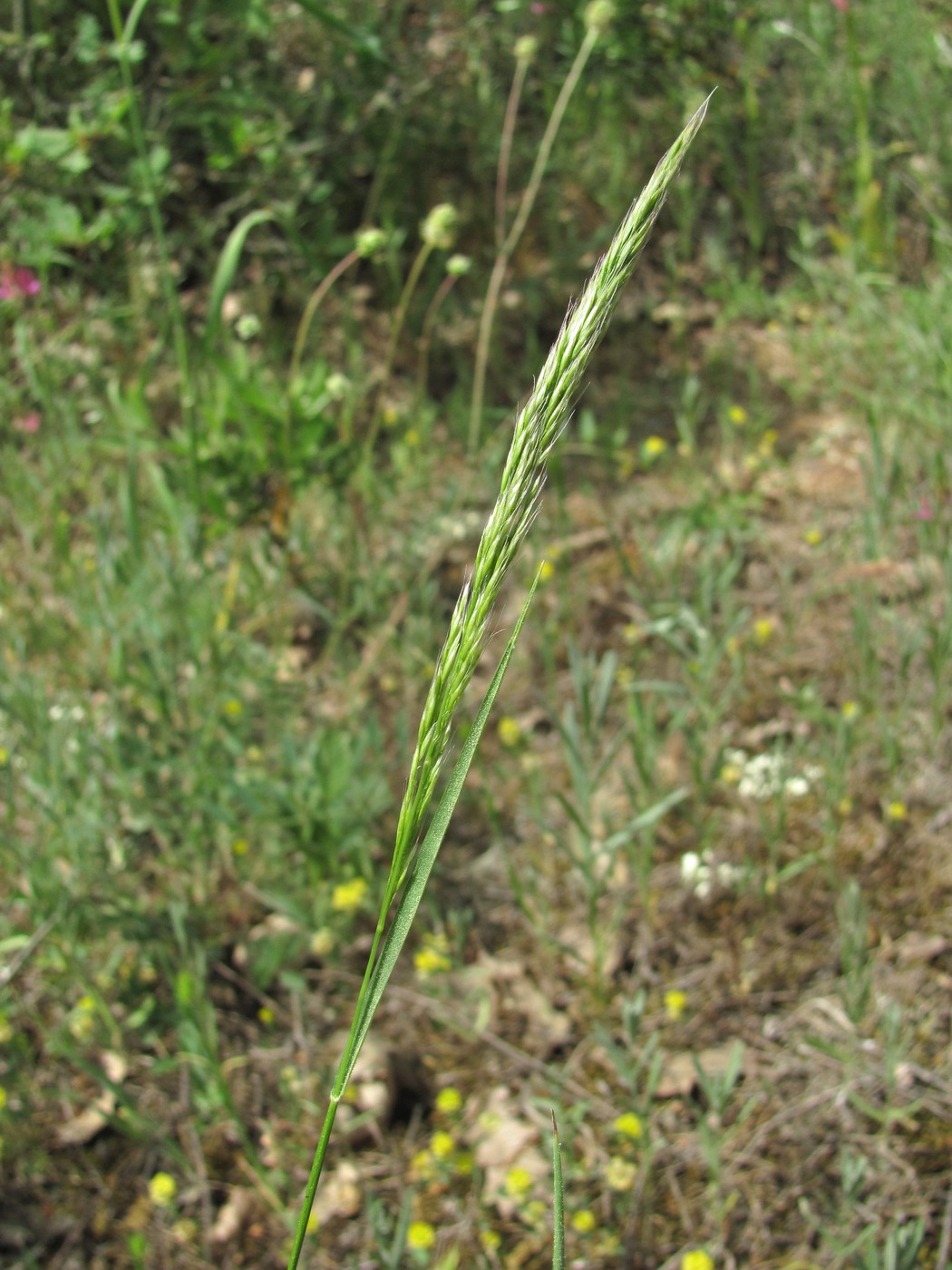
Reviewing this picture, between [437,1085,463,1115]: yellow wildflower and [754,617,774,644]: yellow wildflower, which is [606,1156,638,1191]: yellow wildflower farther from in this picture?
[754,617,774,644]: yellow wildflower

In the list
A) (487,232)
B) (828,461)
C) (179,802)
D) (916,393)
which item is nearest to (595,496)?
(828,461)

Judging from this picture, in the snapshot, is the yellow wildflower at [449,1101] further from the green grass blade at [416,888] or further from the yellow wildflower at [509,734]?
the green grass blade at [416,888]

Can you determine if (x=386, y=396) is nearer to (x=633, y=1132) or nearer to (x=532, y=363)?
(x=532, y=363)

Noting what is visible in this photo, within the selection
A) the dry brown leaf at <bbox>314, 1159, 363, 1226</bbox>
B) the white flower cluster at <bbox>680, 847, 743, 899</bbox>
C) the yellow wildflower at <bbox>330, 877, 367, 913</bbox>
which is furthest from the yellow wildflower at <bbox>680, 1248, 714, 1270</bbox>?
the yellow wildflower at <bbox>330, 877, 367, 913</bbox>

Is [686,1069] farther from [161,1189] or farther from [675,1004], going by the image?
[161,1189]

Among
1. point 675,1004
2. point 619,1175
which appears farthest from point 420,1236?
point 675,1004

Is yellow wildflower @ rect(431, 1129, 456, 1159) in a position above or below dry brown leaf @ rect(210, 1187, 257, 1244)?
above
